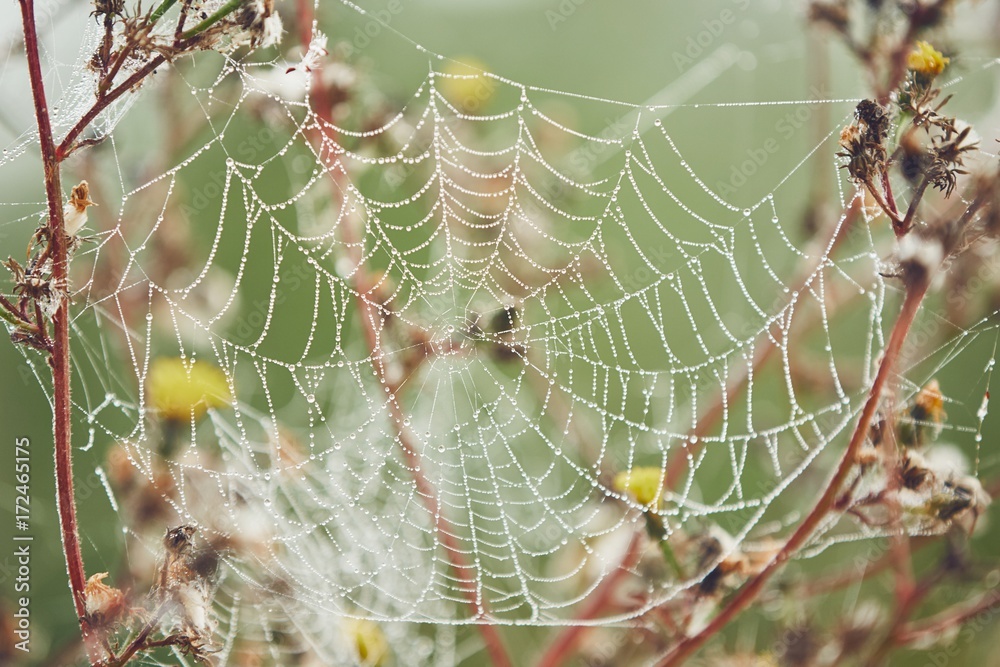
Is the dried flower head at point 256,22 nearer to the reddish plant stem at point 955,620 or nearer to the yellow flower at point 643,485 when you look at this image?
the yellow flower at point 643,485

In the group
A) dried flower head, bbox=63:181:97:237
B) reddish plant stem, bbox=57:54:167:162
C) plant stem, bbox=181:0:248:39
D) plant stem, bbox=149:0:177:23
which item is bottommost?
dried flower head, bbox=63:181:97:237

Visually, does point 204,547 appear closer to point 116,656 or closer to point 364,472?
point 116,656

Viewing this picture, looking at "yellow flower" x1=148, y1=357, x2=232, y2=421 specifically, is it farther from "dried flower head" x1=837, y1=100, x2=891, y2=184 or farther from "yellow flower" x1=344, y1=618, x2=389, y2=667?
"dried flower head" x1=837, y1=100, x2=891, y2=184

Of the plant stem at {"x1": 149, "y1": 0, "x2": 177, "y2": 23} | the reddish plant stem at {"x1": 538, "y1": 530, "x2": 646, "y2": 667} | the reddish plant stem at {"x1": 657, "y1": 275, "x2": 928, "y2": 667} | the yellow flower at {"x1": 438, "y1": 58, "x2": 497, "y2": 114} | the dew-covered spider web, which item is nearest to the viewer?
the plant stem at {"x1": 149, "y1": 0, "x2": 177, "y2": 23}

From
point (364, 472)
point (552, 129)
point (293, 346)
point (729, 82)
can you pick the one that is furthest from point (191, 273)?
point (729, 82)

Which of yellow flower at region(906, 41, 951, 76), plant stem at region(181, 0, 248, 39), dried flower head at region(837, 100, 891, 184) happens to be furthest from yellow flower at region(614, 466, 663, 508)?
plant stem at region(181, 0, 248, 39)

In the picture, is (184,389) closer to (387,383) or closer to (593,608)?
(387,383)

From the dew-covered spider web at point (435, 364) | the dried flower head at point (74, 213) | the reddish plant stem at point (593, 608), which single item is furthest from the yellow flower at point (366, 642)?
the dried flower head at point (74, 213)

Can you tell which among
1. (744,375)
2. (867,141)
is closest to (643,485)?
(744,375)
